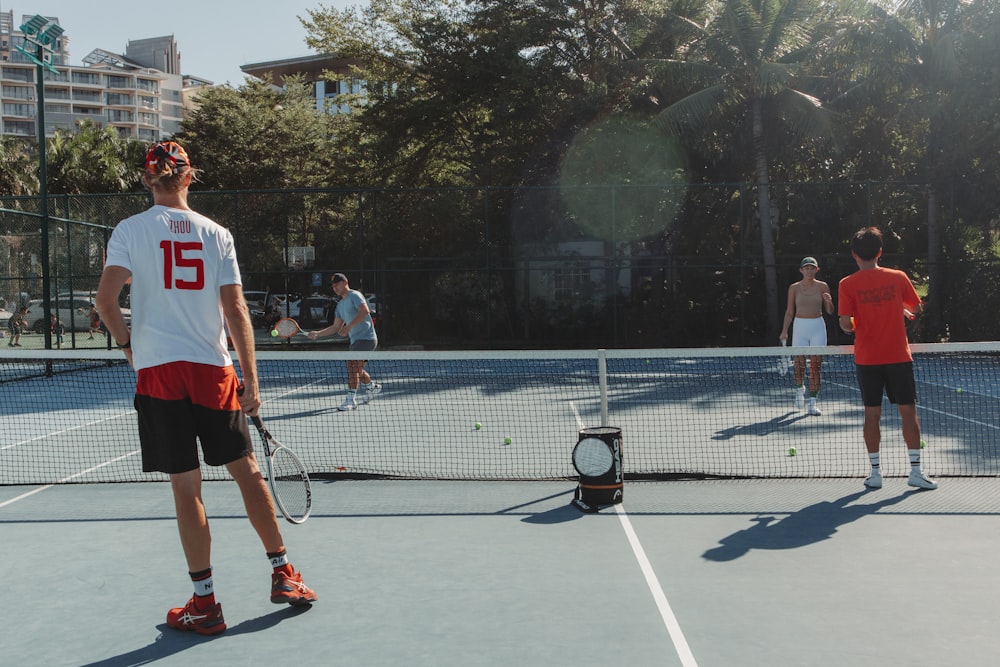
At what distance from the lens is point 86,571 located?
479 centimetres

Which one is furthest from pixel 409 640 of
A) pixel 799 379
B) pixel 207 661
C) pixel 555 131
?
pixel 555 131

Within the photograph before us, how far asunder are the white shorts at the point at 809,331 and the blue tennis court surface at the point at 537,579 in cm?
415

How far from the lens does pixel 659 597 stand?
421 centimetres

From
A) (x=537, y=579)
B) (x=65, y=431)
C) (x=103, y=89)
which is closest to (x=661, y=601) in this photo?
(x=537, y=579)

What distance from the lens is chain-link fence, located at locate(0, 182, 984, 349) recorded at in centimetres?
2258

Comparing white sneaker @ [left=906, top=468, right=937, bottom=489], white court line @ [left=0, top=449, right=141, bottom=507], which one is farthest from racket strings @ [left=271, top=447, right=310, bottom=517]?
white sneaker @ [left=906, top=468, right=937, bottom=489]

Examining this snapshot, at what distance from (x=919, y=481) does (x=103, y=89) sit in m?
128

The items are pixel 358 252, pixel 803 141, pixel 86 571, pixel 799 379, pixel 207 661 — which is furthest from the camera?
pixel 803 141

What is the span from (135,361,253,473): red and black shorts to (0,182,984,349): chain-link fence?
18238 mm

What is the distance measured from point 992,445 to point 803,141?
1930 centimetres

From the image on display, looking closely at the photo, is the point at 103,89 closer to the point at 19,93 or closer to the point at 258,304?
the point at 19,93

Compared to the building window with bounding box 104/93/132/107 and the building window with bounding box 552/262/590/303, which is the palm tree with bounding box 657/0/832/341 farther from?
the building window with bounding box 104/93/132/107

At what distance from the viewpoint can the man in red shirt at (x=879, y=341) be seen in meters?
6.43

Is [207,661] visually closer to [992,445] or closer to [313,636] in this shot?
[313,636]
